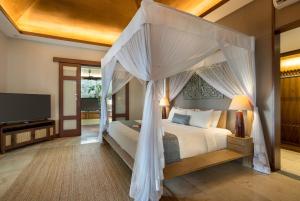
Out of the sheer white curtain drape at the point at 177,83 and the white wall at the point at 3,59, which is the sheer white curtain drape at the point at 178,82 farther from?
the white wall at the point at 3,59

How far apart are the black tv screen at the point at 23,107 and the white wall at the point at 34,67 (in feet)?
1.58

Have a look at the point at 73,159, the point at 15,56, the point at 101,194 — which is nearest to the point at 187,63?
the point at 101,194

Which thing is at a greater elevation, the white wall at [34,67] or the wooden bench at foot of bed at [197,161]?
the white wall at [34,67]

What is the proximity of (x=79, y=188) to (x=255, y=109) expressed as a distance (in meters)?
3.07

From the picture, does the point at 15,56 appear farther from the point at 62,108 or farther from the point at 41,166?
the point at 41,166

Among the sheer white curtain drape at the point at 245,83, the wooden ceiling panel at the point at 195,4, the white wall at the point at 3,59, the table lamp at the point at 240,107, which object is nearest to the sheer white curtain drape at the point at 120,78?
the wooden ceiling panel at the point at 195,4

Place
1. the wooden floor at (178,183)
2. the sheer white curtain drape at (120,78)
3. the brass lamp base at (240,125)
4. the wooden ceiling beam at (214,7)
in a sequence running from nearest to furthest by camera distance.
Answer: the wooden floor at (178,183) < the brass lamp base at (240,125) < the wooden ceiling beam at (214,7) < the sheer white curtain drape at (120,78)

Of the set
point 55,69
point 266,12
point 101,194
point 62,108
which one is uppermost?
point 266,12

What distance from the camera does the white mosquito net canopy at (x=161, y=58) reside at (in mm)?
1894

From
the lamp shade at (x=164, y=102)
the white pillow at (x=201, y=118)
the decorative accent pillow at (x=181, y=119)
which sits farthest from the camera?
the lamp shade at (x=164, y=102)

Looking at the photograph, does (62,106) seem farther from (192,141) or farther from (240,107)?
(240,107)

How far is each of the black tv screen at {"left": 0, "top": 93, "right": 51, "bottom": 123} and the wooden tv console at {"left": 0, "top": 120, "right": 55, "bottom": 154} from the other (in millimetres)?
165

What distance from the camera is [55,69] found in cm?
525

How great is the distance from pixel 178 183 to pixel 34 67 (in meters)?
5.21
